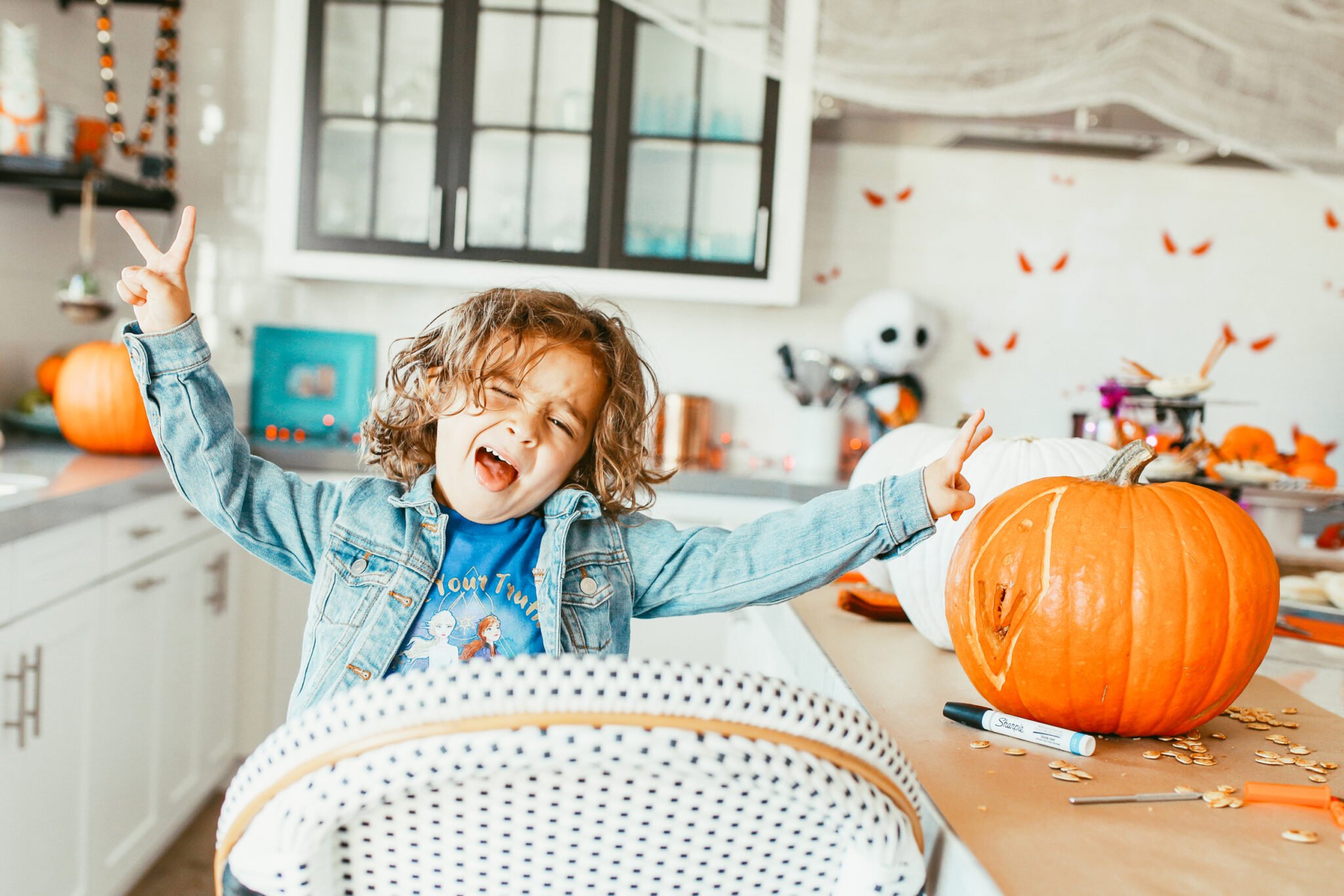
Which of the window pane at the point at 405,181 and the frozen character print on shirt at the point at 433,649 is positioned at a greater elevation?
the window pane at the point at 405,181

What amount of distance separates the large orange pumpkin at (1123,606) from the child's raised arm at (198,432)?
65cm

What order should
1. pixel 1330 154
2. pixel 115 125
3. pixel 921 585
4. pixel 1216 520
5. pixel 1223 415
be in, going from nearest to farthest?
pixel 1216 520
pixel 921 585
pixel 1330 154
pixel 115 125
pixel 1223 415

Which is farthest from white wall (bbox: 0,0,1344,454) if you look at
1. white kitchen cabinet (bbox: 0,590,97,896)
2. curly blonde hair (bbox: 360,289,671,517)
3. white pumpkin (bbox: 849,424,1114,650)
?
white pumpkin (bbox: 849,424,1114,650)

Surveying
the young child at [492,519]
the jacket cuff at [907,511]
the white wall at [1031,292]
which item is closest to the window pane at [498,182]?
the white wall at [1031,292]

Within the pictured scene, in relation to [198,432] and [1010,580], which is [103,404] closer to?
[198,432]

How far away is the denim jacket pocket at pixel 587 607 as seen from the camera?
1055mm

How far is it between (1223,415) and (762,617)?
2405 mm

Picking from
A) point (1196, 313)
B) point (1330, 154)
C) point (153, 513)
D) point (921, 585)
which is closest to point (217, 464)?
point (921, 585)

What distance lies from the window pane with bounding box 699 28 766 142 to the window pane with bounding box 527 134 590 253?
0.34 metres

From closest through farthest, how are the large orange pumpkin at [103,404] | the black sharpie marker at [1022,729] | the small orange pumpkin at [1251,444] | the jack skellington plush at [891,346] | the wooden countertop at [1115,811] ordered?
1. the wooden countertop at [1115,811]
2. the black sharpie marker at [1022,729]
3. the small orange pumpkin at [1251,444]
4. the large orange pumpkin at [103,404]
5. the jack skellington plush at [891,346]

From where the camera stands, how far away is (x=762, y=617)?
1.41 m

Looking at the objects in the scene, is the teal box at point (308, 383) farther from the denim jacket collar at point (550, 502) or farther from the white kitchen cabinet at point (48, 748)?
the denim jacket collar at point (550, 502)

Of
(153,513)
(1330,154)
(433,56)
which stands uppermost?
(433,56)

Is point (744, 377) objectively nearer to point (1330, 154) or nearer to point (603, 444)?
point (1330, 154)
